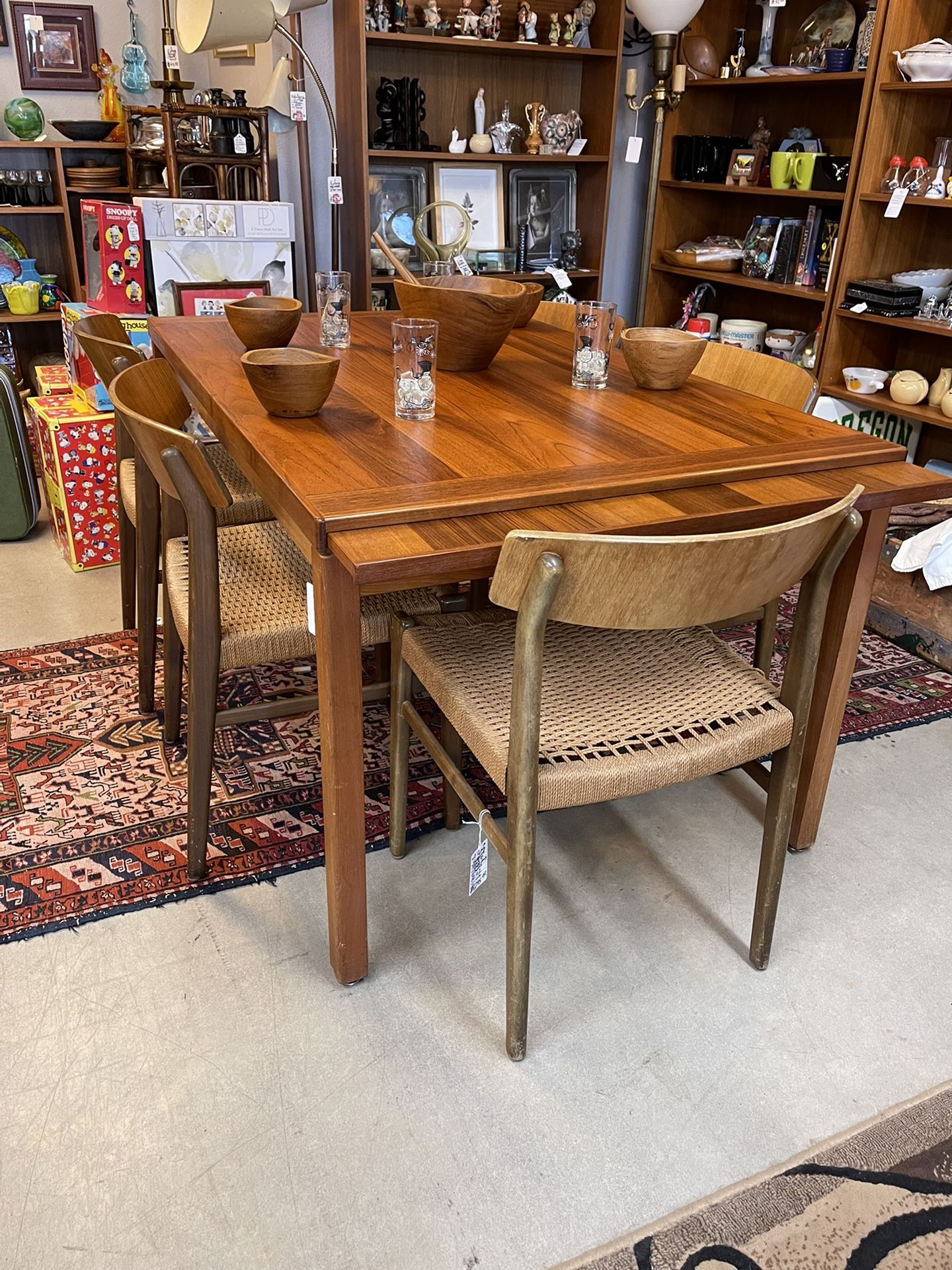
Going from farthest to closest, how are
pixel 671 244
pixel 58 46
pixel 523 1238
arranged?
pixel 58 46, pixel 671 244, pixel 523 1238

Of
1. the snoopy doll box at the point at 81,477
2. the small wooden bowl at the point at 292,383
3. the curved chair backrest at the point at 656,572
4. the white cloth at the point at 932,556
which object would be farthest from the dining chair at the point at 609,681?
the snoopy doll box at the point at 81,477

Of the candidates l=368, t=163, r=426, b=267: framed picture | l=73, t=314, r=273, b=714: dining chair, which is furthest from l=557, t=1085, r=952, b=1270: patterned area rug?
l=368, t=163, r=426, b=267: framed picture

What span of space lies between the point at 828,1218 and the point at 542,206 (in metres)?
3.68

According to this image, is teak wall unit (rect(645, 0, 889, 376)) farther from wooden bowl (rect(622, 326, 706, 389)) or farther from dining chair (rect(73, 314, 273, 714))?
dining chair (rect(73, 314, 273, 714))

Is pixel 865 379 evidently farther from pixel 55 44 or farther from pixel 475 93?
pixel 55 44

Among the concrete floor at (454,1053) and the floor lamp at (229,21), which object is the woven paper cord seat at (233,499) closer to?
the concrete floor at (454,1053)

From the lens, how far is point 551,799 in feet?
4.23

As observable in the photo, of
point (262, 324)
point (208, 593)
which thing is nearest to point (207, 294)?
point (262, 324)

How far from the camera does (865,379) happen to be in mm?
3213

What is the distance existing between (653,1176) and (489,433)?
1064mm

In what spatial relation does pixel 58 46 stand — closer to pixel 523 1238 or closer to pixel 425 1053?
pixel 425 1053

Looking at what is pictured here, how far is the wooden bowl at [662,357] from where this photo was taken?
1.84 m

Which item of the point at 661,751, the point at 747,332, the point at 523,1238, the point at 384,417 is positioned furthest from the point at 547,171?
the point at 523,1238

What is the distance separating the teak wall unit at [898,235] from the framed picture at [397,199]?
4.97 ft
